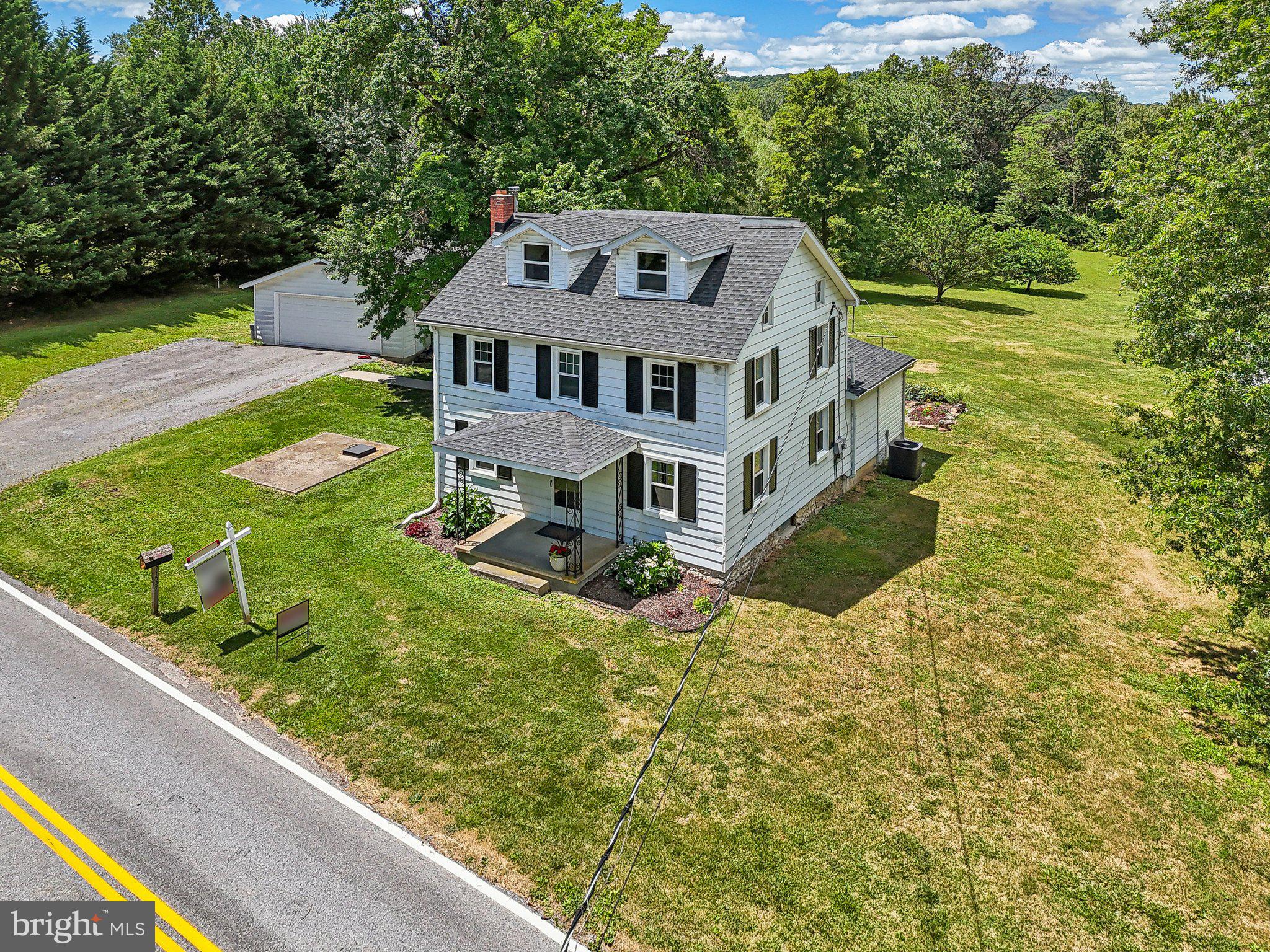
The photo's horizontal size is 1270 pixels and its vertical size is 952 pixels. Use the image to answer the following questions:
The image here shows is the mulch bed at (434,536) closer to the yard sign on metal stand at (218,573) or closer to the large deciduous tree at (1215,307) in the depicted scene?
the yard sign on metal stand at (218,573)

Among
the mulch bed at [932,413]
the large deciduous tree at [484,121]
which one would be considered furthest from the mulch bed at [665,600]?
the mulch bed at [932,413]

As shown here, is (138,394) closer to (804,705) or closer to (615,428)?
(615,428)

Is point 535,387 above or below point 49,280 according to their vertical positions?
below

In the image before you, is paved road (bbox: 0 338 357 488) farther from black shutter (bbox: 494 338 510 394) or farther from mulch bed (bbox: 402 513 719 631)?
mulch bed (bbox: 402 513 719 631)

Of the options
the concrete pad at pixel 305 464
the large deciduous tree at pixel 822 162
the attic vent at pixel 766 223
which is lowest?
the concrete pad at pixel 305 464

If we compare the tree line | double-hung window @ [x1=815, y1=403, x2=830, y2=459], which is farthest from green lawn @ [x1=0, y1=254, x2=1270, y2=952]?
the tree line

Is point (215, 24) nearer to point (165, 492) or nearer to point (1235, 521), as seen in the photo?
point (165, 492)

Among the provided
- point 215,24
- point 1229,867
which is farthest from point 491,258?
point 215,24
